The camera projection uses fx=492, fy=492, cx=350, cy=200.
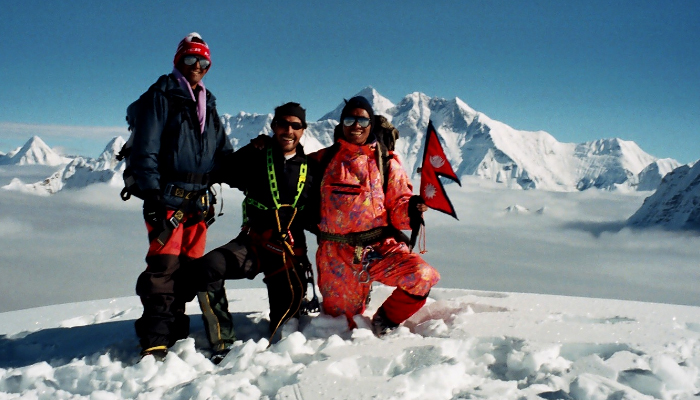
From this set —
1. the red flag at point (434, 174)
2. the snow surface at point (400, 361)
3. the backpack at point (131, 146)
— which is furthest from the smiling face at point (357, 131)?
the snow surface at point (400, 361)

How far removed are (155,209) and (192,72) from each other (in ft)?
3.67

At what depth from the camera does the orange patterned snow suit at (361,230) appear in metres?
4.08

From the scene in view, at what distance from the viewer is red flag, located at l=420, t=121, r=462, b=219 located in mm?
3900

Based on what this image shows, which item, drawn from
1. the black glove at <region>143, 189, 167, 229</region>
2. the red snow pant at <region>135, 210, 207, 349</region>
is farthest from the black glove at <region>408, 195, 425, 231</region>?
the black glove at <region>143, 189, 167, 229</region>

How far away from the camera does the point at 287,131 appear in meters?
4.14

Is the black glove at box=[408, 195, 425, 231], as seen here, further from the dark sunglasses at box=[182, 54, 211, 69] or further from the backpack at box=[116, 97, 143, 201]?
the backpack at box=[116, 97, 143, 201]

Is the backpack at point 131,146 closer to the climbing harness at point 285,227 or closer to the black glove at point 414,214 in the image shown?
the climbing harness at point 285,227

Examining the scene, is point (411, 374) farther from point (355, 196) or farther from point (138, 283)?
point (138, 283)

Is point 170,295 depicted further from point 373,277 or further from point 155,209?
point 373,277

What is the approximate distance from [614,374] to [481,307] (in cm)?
181

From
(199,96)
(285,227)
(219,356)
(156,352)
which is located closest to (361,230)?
(285,227)

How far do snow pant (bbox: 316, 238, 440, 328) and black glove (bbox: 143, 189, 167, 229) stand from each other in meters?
1.35

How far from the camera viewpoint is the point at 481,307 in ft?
16.0

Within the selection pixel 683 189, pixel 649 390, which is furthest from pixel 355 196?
pixel 683 189
